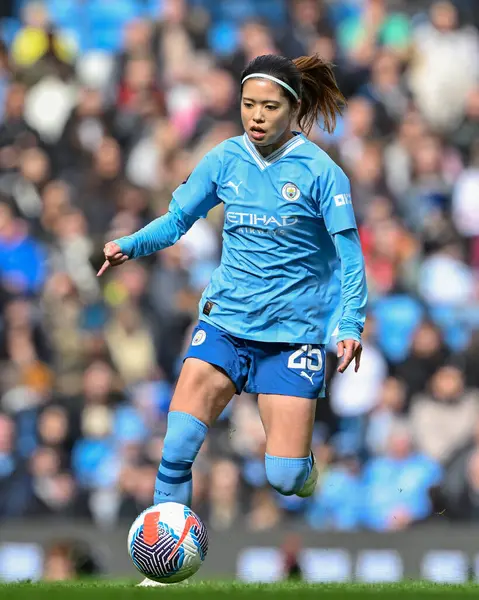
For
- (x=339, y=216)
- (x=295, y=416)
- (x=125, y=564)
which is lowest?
(x=125, y=564)

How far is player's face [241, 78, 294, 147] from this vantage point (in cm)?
745

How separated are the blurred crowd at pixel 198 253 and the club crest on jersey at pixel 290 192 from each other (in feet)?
15.4

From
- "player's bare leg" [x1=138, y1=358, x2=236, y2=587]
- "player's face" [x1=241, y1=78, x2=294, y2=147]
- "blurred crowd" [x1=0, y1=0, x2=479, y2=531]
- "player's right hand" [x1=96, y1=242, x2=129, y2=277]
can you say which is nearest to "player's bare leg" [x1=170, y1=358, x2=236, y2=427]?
"player's bare leg" [x1=138, y1=358, x2=236, y2=587]

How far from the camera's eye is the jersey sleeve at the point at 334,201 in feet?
24.4

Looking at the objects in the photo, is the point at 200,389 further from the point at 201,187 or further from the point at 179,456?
the point at 201,187

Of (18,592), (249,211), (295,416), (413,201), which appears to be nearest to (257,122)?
(249,211)

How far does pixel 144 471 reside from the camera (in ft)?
40.4

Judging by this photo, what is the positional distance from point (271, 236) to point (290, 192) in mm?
249

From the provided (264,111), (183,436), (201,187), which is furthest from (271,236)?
(183,436)

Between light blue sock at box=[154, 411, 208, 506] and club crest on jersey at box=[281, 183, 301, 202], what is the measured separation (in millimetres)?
1228

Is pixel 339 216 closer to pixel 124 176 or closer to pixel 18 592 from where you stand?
pixel 18 592

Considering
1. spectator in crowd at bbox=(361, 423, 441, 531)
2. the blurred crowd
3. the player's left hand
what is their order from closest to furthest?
the player's left hand < spectator in crowd at bbox=(361, 423, 441, 531) < the blurred crowd

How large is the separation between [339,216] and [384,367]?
578 centimetres

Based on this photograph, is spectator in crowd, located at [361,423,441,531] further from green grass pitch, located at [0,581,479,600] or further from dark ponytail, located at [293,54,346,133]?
dark ponytail, located at [293,54,346,133]
